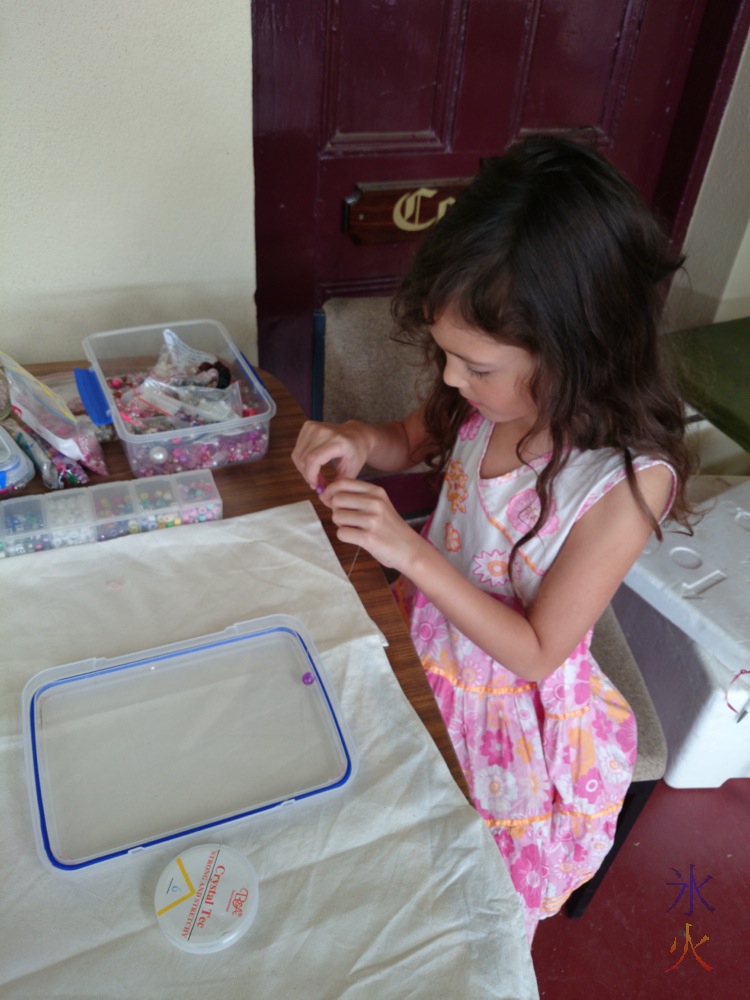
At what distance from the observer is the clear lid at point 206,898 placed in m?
0.48

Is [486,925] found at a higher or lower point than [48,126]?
lower

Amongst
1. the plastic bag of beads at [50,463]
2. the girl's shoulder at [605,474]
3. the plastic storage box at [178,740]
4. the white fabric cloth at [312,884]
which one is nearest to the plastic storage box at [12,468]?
the plastic bag of beads at [50,463]

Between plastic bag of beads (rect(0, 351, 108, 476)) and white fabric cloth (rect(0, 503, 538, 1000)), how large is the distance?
227 millimetres

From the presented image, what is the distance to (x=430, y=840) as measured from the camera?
54 centimetres

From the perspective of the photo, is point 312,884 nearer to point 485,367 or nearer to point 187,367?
point 485,367

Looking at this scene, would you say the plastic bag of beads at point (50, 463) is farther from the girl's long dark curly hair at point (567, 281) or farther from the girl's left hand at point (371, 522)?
the girl's long dark curly hair at point (567, 281)

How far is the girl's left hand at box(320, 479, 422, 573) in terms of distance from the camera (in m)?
0.72

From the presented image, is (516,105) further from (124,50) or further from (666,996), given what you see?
(666,996)

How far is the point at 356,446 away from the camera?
0.95 meters

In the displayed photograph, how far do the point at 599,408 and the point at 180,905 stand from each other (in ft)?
1.97

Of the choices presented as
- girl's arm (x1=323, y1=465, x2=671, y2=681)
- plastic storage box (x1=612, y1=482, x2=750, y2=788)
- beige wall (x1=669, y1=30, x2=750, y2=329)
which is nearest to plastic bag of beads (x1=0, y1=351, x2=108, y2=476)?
girl's arm (x1=323, y1=465, x2=671, y2=681)

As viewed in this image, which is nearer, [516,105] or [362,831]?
[362,831]

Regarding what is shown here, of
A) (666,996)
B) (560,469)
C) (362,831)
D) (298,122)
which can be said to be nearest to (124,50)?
(298,122)

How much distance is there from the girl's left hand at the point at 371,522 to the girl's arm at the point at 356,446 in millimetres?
105
